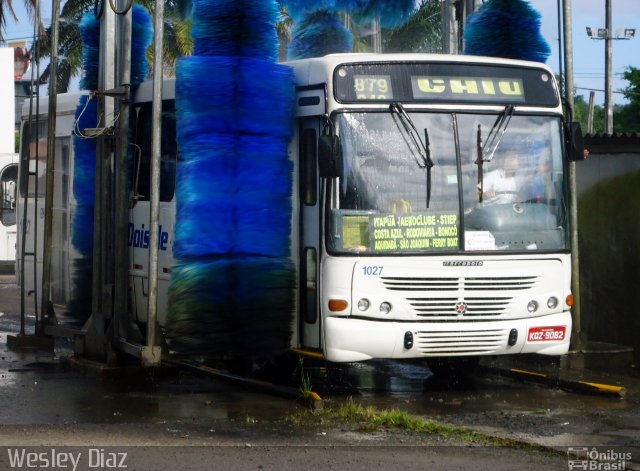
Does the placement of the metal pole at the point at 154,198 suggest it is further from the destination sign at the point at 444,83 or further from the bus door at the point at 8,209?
the bus door at the point at 8,209

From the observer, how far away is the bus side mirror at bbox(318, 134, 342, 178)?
403 inches

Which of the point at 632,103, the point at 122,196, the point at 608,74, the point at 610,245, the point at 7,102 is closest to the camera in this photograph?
the point at 122,196

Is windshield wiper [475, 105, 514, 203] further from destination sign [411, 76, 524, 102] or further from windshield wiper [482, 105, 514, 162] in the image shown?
destination sign [411, 76, 524, 102]

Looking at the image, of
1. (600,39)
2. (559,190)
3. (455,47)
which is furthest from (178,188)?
(600,39)

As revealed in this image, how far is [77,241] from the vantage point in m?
13.8

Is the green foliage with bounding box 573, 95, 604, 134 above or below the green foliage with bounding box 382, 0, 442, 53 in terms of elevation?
above

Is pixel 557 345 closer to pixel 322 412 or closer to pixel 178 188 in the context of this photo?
pixel 322 412

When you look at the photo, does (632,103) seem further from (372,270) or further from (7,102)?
(372,270)

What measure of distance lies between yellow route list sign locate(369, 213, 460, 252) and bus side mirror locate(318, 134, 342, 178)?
1.91ft

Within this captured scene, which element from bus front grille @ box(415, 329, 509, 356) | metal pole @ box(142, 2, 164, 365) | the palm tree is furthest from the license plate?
the palm tree

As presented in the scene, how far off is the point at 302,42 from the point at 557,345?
19.0 ft

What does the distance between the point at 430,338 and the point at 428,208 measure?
1150 millimetres

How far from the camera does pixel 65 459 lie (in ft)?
25.5

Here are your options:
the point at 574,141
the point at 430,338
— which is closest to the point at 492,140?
the point at 574,141
